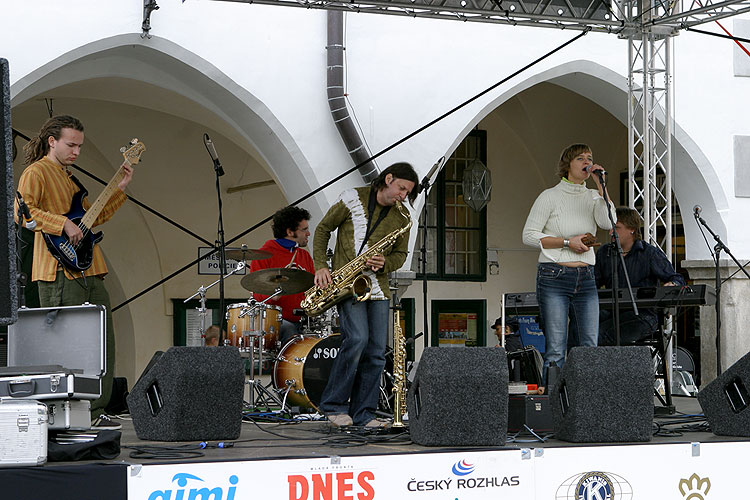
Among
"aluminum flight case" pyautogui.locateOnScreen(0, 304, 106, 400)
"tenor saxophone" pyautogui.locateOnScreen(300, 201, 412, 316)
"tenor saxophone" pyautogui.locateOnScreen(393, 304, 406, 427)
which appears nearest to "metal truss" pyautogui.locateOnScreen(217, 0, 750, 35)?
"tenor saxophone" pyautogui.locateOnScreen(300, 201, 412, 316)

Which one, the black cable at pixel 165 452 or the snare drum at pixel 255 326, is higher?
the snare drum at pixel 255 326

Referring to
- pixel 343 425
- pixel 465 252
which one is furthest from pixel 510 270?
pixel 343 425

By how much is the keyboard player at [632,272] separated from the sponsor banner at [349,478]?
2933 mm

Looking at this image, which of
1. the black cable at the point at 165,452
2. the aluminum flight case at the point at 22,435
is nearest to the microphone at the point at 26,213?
the black cable at the point at 165,452

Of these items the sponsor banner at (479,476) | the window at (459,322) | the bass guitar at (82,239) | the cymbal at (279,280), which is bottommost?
the sponsor banner at (479,476)

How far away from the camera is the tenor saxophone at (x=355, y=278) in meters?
5.84

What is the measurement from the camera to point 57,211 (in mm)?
5645

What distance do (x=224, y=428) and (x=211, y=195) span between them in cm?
866

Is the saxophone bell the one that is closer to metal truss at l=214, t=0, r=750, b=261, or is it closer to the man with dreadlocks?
the man with dreadlocks

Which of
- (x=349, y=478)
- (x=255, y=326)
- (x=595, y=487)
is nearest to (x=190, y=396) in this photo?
(x=349, y=478)

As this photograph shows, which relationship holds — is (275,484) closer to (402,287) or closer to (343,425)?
(343,425)

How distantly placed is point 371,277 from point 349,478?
1.69 meters

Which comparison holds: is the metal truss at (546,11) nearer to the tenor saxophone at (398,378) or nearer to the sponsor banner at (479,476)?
the tenor saxophone at (398,378)

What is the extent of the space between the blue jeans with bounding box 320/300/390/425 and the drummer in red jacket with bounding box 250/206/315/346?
2.12 meters
